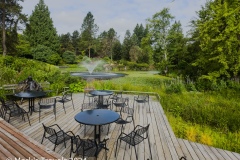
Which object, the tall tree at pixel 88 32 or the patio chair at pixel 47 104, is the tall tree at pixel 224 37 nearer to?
the patio chair at pixel 47 104

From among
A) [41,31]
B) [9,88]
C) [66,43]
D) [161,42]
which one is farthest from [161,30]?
[66,43]

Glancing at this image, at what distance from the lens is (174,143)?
4.06 meters

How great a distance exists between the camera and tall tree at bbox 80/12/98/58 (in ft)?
135

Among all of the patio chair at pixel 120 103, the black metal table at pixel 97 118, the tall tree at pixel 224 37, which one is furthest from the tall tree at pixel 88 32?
the black metal table at pixel 97 118

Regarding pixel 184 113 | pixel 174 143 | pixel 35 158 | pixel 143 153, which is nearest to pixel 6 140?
pixel 35 158

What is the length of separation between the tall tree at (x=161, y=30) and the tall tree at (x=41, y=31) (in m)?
19.4

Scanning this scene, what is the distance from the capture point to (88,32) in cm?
4209

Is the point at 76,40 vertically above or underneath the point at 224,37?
above

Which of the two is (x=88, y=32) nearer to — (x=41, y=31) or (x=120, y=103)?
(x=41, y=31)

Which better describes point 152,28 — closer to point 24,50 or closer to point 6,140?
point 24,50

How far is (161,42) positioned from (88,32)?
2319 cm

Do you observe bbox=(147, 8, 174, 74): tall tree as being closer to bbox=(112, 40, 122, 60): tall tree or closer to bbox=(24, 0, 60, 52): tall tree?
bbox=(112, 40, 122, 60): tall tree

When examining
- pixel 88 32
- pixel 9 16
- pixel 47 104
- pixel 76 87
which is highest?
pixel 88 32

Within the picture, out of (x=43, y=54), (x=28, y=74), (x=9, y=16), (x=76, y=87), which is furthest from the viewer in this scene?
(x=43, y=54)
